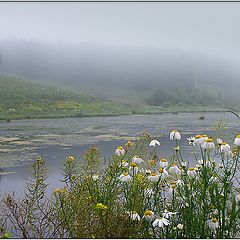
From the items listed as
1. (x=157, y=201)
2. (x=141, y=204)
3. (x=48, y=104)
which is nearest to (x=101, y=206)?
(x=141, y=204)

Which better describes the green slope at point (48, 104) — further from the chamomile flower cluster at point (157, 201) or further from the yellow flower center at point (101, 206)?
the yellow flower center at point (101, 206)

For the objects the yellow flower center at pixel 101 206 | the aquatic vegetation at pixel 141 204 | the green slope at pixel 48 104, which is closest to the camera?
the yellow flower center at pixel 101 206

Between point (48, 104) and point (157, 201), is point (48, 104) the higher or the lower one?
the lower one

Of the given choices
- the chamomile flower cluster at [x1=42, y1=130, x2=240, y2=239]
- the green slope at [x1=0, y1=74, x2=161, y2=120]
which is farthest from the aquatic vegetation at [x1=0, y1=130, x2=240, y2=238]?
the green slope at [x1=0, y1=74, x2=161, y2=120]

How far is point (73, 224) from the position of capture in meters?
3.01

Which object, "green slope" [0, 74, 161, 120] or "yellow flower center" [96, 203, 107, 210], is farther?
"green slope" [0, 74, 161, 120]

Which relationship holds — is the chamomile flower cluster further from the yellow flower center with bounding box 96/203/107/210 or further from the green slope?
the green slope

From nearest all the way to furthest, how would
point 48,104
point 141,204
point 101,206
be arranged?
point 101,206 → point 141,204 → point 48,104

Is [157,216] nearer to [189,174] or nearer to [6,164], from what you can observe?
[189,174]

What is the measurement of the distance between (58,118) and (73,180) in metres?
21.1

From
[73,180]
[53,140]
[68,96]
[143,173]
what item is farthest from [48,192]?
[68,96]

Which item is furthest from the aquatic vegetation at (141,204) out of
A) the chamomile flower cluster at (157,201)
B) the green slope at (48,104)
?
the green slope at (48,104)

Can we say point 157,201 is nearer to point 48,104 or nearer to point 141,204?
point 141,204

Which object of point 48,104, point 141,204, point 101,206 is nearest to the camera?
point 101,206
